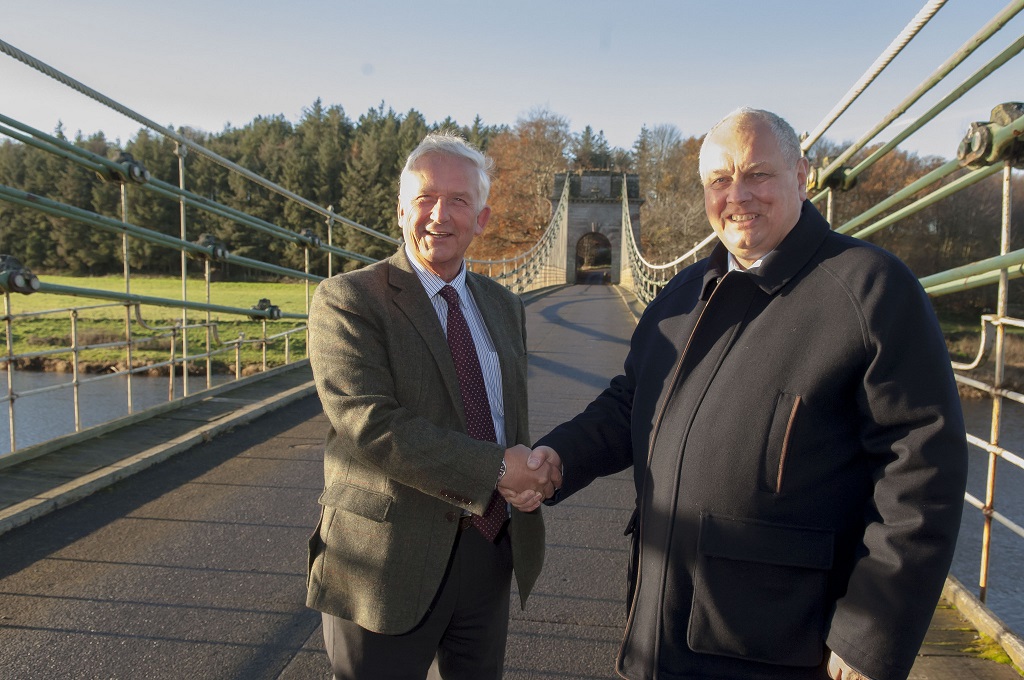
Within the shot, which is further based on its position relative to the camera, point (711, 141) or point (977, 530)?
point (977, 530)

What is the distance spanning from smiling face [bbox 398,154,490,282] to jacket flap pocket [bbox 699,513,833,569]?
74 cm

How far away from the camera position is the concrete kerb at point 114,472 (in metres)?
2.62

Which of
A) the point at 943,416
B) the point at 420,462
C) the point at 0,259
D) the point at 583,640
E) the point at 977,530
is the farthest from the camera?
the point at 977,530

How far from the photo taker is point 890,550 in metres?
1.17

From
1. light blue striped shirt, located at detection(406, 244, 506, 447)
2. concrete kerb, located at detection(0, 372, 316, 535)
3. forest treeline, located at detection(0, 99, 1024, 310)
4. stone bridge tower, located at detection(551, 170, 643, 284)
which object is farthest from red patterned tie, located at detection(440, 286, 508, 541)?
stone bridge tower, located at detection(551, 170, 643, 284)

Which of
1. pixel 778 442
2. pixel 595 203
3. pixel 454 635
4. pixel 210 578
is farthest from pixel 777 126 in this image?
pixel 595 203

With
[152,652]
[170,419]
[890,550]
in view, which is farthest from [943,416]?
[170,419]

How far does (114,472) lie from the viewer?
3.09 m

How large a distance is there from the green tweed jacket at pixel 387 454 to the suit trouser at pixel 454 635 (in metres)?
0.05

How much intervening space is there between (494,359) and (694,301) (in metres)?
0.43

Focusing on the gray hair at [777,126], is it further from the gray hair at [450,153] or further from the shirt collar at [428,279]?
the shirt collar at [428,279]

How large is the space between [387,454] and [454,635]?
1.46ft

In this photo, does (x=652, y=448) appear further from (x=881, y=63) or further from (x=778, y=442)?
(x=881, y=63)

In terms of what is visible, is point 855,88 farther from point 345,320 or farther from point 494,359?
point 345,320
